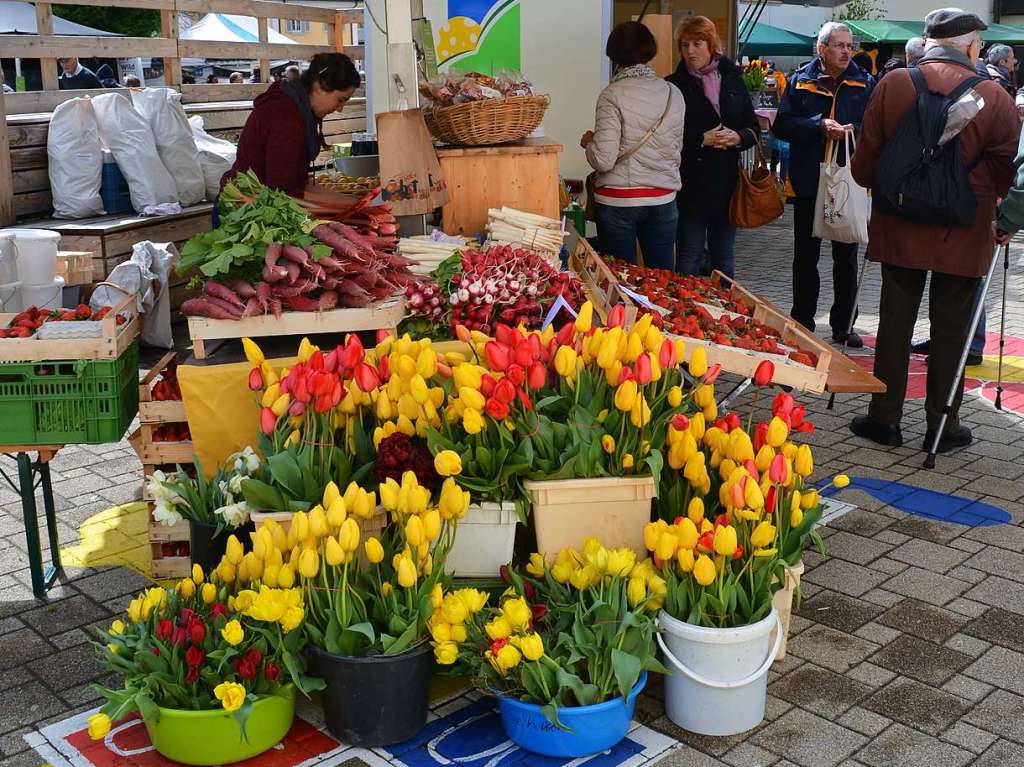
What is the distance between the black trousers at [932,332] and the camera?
17.5ft

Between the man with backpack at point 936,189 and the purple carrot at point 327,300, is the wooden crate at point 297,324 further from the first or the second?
the man with backpack at point 936,189

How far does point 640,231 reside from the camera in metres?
6.48

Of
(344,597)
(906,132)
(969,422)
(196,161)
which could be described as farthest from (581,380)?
A: (196,161)

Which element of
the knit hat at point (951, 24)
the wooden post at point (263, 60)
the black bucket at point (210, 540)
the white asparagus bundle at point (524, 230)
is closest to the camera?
the black bucket at point (210, 540)

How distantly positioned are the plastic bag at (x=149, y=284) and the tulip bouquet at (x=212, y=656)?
7.08 ft

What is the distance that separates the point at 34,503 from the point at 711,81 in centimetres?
470

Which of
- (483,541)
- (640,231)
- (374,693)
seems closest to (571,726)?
(374,693)

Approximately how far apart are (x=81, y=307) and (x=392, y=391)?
4.48 ft

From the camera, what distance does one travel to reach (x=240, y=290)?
13.0ft

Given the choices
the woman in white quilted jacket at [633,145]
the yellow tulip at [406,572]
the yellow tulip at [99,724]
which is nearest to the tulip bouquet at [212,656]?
the yellow tulip at [99,724]

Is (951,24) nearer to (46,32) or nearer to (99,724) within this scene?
(99,724)

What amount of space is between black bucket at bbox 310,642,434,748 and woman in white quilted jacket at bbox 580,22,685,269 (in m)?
3.71

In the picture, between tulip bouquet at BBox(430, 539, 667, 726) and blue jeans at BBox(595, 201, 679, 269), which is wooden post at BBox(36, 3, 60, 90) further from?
tulip bouquet at BBox(430, 539, 667, 726)

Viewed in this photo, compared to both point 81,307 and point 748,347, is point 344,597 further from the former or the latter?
point 748,347
